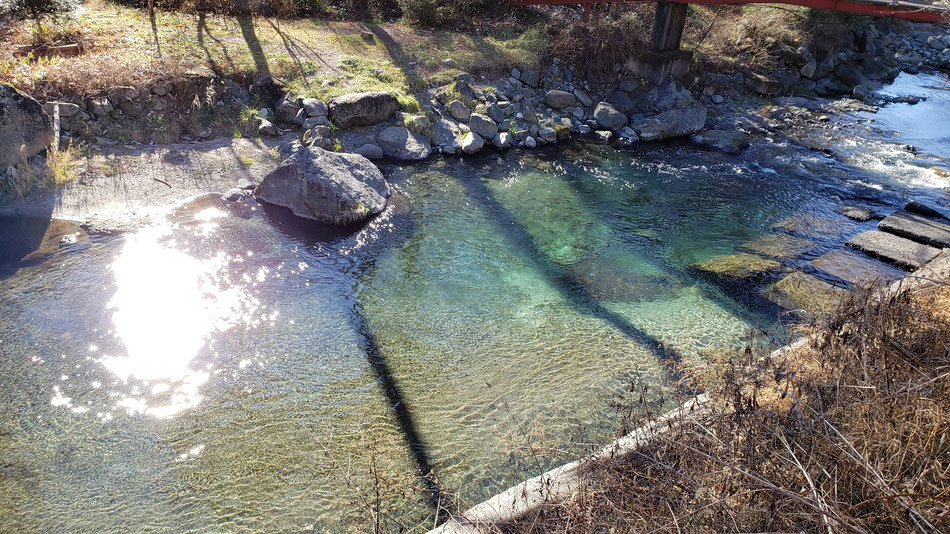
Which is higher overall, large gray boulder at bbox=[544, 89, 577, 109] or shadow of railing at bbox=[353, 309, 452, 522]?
large gray boulder at bbox=[544, 89, 577, 109]

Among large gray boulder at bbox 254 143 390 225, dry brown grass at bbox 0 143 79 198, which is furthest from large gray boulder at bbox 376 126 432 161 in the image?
dry brown grass at bbox 0 143 79 198

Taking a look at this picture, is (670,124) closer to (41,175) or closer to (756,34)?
(756,34)

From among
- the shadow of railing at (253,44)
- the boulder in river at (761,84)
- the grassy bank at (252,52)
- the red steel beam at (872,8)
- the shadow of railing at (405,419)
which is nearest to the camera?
the shadow of railing at (405,419)

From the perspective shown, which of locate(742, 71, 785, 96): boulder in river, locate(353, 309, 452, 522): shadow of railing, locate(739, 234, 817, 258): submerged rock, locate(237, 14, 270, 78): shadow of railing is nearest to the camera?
locate(353, 309, 452, 522): shadow of railing

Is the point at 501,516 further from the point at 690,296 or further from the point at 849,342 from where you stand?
the point at 690,296

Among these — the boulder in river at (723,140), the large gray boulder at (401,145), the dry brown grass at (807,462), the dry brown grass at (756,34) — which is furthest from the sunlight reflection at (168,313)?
the dry brown grass at (756,34)

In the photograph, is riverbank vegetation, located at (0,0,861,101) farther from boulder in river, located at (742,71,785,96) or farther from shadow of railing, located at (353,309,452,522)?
shadow of railing, located at (353,309,452,522)

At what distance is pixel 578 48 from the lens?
14.0 metres

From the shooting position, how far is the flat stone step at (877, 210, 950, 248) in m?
8.45

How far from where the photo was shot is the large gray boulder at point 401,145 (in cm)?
1056

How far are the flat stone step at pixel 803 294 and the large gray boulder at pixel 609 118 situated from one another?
634 cm

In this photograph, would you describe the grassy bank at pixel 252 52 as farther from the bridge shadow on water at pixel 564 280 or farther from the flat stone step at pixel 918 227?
the flat stone step at pixel 918 227

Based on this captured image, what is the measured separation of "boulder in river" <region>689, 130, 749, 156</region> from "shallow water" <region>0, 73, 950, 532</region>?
2.95 metres

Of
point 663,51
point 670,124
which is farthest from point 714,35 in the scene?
A: point 670,124
